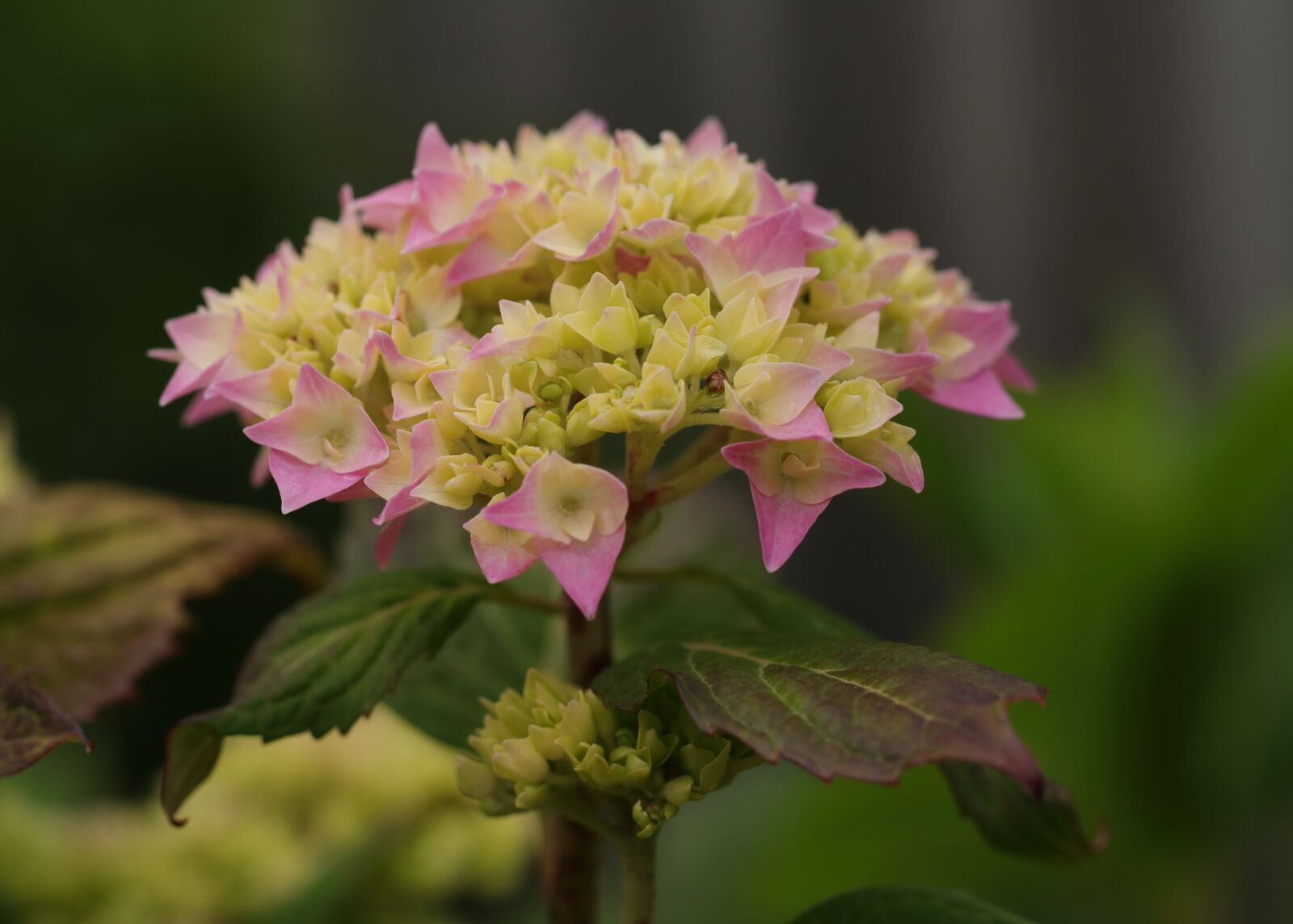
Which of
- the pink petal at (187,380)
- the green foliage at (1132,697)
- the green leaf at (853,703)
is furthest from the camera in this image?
the green foliage at (1132,697)

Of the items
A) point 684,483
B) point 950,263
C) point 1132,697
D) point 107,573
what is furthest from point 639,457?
point 950,263

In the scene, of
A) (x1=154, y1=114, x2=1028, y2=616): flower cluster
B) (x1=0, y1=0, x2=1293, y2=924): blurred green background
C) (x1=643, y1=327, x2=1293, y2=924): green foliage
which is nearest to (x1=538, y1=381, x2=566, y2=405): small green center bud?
(x1=154, y1=114, x2=1028, y2=616): flower cluster

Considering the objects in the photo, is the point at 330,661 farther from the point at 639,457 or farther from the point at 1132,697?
the point at 1132,697

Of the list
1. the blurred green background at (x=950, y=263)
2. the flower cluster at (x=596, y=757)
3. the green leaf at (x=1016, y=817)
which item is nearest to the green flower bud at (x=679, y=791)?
the flower cluster at (x=596, y=757)

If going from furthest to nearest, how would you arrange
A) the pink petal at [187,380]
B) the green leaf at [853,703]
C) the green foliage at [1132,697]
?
the green foliage at [1132,697] < the pink petal at [187,380] < the green leaf at [853,703]

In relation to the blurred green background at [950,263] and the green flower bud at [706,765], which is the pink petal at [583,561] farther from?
the blurred green background at [950,263]

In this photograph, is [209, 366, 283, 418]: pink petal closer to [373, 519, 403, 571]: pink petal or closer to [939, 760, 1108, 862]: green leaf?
[373, 519, 403, 571]: pink petal

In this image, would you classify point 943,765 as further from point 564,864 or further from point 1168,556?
point 1168,556
